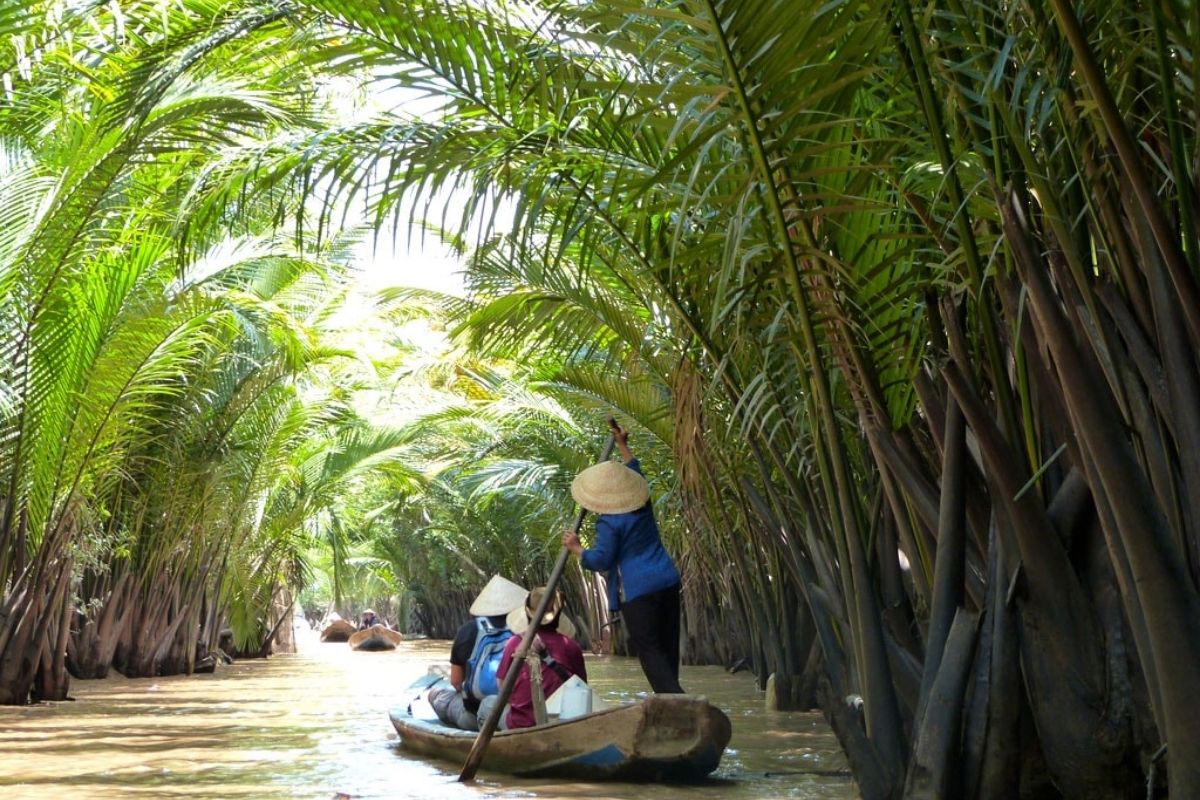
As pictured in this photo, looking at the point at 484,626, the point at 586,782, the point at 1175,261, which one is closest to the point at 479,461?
the point at 484,626

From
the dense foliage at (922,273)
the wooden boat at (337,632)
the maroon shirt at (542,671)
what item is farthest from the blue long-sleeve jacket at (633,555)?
the wooden boat at (337,632)

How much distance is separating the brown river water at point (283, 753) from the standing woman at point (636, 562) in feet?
2.30

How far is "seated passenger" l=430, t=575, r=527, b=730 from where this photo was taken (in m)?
7.42

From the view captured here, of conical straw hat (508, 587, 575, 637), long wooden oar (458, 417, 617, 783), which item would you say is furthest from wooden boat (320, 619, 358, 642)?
long wooden oar (458, 417, 617, 783)

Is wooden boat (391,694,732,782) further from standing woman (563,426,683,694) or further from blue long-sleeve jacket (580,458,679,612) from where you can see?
blue long-sleeve jacket (580,458,679,612)

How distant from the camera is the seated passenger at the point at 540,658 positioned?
6.88 meters

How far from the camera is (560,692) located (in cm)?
668

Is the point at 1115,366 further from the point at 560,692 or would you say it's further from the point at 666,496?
the point at 666,496

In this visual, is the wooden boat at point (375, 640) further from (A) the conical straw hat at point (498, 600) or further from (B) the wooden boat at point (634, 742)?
(B) the wooden boat at point (634, 742)

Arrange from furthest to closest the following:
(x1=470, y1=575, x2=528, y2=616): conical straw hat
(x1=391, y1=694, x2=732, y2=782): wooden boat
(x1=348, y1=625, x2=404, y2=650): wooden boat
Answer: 1. (x1=348, y1=625, x2=404, y2=650): wooden boat
2. (x1=470, y1=575, x2=528, y2=616): conical straw hat
3. (x1=391, y1=694, x2=732, y2=782): wooden boat

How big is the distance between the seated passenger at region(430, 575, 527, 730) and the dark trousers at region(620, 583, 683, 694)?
29.2 inches

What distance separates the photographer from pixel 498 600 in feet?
25.7

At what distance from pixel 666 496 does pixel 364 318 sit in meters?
6.67

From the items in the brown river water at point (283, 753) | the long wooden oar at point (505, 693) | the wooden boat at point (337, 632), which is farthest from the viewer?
the wooden boat at point (337, 632)
